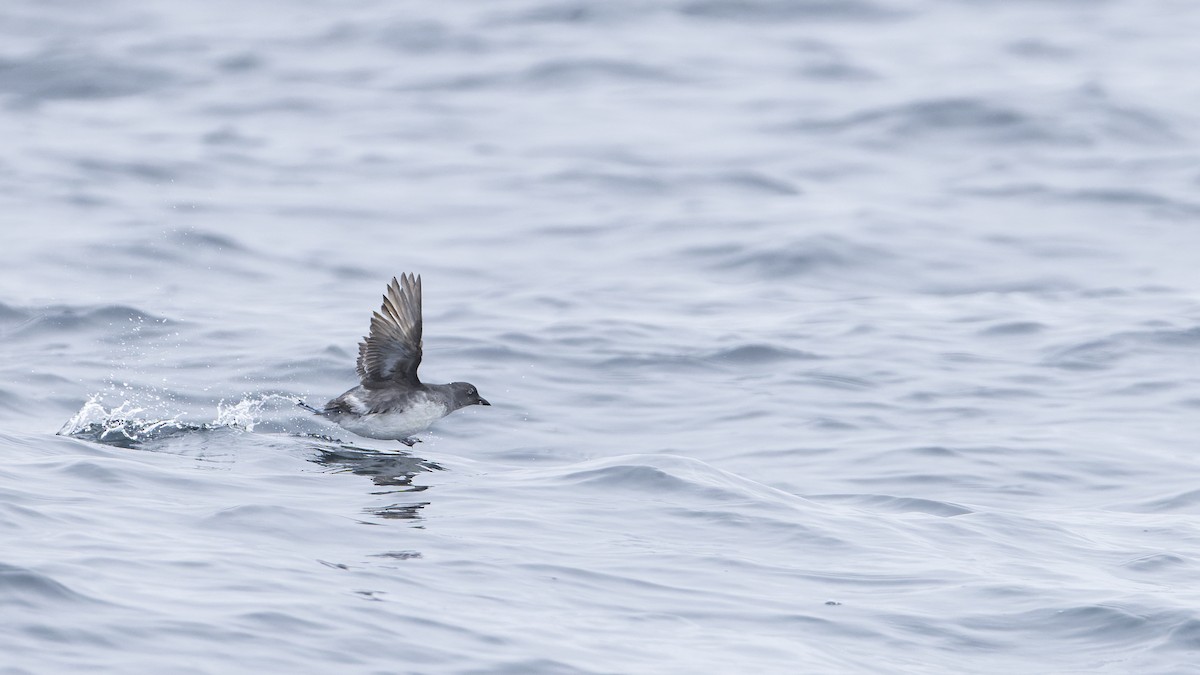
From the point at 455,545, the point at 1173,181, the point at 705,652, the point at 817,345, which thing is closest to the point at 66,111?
the point at 817,345

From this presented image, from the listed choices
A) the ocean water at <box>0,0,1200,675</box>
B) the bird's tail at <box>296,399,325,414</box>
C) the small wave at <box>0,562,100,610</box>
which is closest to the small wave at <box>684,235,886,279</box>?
the ocean water at <box>0,0,1200,675</box>

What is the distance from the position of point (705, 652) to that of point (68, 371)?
745cm

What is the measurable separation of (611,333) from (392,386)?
4214mm

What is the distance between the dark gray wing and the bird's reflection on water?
476mm

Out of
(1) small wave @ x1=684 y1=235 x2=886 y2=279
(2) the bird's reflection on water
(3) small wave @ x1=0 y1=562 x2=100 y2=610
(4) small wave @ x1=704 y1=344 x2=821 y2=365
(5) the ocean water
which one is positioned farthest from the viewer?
(1) small wave @ x1=684 y1=235 x2=886 y2=279

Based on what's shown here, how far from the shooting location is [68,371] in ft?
44.1

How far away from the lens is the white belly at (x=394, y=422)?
11.1 m

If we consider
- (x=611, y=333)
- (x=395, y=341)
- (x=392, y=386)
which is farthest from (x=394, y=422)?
(x=611, y=333)

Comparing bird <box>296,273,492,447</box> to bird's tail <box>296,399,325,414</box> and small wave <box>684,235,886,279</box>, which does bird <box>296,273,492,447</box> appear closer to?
bird's tail <box>296,399,325,414</box>

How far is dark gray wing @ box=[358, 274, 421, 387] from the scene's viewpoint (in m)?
10.9

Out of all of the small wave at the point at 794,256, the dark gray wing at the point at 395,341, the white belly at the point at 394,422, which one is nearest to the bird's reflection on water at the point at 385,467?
the white belly at the point at 394,422

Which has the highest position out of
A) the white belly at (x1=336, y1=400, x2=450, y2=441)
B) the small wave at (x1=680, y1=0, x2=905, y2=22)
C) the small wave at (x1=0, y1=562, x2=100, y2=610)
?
the small wave at (x1=680, y1=0, x2=905, y2=22)

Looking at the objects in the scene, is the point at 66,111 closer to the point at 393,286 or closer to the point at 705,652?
the point at 393,286

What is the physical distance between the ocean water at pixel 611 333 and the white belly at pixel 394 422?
0.18 meters
